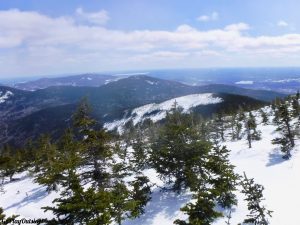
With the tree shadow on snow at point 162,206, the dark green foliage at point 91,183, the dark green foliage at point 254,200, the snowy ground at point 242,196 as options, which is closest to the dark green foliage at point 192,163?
the tree shadow on snow at point 162,206

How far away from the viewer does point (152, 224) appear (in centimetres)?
3556

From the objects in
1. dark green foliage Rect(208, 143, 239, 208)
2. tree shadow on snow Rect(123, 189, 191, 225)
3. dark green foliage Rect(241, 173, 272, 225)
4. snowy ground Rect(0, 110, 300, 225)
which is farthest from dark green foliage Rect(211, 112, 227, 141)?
dark green foliage Rect(241, 173, 272, 225)

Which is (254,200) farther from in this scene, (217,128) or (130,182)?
(217,128)

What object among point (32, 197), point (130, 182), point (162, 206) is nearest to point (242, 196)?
point (162, 206)

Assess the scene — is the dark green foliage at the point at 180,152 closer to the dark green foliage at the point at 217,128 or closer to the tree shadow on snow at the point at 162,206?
the tree shadow on snow at the point at 162,206

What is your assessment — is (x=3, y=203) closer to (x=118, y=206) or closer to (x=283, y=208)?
(x=118, y=206)

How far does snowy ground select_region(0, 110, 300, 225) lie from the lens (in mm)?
35906

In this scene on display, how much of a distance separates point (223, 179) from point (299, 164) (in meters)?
21.0

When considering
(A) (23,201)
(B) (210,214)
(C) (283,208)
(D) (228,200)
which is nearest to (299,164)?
(C) (283,208)

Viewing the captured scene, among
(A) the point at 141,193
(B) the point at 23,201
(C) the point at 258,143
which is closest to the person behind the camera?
(A) the point at 141,193

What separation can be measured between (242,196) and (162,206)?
941 centimetres

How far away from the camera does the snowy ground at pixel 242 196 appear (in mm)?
35906

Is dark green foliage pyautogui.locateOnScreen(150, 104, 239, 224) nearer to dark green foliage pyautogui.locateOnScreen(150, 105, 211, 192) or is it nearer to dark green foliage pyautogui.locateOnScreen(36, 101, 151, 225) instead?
dark green foliage pyautogui.locateOnScreen(150, 105, 211, 192)

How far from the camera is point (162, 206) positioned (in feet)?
127
